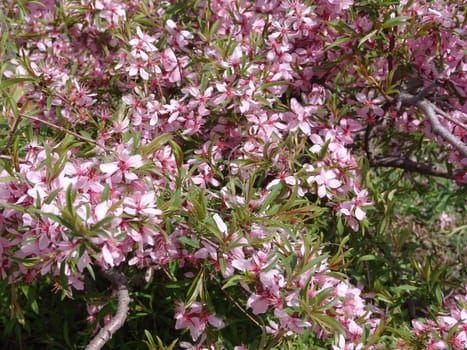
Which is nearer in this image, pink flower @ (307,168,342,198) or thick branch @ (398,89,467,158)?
pink flower @ (307,168,342,198)

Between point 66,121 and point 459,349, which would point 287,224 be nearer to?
point 459,349

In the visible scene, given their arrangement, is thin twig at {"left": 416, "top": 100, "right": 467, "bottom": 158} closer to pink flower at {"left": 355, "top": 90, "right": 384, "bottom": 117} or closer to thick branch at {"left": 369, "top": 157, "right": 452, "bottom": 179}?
pink flower at {"left": 355, "top": 90, "right": 384, "bottom": 117}

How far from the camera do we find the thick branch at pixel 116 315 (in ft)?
6.23

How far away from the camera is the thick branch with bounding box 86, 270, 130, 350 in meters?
1.90

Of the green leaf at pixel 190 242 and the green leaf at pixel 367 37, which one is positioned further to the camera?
the green leaf at pixel 367 37

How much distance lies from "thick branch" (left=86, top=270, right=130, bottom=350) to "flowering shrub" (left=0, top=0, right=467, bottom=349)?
1 centimetres

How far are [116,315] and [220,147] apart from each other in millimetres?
737

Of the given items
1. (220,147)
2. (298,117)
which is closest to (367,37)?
(298,117)

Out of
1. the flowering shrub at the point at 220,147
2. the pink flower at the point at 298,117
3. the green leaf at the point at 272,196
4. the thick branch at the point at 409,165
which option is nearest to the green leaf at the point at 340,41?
the flowering shrub at the point at 220,147

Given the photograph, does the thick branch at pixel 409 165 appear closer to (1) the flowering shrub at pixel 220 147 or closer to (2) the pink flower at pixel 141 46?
Result: (1) the flowering shrub at pixel 220 147

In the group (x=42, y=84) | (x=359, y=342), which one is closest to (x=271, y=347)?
(x=359, y=342)

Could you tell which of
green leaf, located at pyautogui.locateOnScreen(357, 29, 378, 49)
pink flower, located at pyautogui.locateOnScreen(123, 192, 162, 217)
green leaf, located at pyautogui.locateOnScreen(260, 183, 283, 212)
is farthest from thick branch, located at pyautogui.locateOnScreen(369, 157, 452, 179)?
pink flower, located at pyautogui.locateOnScreen(123, 192, 162, 217)

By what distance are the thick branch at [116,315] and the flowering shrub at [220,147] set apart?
1cm

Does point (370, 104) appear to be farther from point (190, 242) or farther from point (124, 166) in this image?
point (124, 166)
